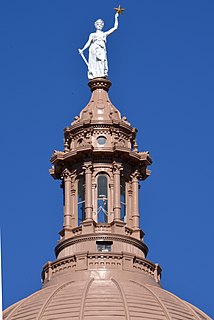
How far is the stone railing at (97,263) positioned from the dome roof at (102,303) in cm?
165

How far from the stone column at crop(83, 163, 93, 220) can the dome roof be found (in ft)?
16.9

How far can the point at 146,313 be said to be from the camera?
4644cm

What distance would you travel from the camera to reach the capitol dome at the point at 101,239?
47.3 m

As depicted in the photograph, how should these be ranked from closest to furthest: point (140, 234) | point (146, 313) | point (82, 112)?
point (146, 313)
point (140, 234)
point (82, 112)

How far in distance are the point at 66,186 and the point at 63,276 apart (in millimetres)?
7123

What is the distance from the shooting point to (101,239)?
53.8 metres

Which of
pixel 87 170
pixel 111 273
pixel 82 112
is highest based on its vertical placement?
pixel 82 112

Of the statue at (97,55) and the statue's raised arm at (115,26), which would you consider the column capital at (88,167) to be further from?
the statue's raised arm at (115,26)

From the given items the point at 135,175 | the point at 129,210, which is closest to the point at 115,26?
the point at 135,175

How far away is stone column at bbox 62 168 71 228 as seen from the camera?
56000mm

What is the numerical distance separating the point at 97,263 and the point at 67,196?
228 inches

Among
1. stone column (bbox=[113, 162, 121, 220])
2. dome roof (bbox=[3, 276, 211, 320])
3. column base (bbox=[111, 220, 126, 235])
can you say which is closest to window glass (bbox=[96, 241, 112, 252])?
column base (bbox=[111, 220, 126, 235])

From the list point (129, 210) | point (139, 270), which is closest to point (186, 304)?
point (139, 270)

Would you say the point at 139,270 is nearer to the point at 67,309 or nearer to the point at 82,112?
the point at 67,309
